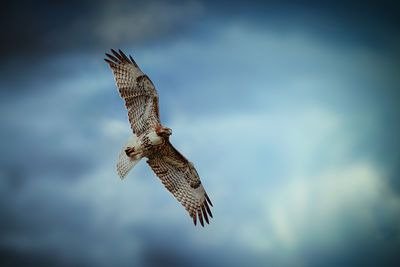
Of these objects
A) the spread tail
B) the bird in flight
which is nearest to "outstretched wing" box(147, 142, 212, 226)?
the bird in flight

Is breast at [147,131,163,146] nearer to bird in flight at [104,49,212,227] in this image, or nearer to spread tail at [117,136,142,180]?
bird in flight at [104,49,212,227]

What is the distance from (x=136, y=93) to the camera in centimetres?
1194

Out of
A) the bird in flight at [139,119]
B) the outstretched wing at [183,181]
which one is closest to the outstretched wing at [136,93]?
the bird in flight at [139,119]

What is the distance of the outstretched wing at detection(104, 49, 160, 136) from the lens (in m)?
11.9

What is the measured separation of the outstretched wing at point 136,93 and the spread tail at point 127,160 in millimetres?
313

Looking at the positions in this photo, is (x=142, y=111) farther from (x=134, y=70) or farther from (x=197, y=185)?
(x=197, y=185)

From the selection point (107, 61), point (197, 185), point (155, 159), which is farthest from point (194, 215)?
point (107, 61)

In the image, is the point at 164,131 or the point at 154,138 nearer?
the point at 164,131

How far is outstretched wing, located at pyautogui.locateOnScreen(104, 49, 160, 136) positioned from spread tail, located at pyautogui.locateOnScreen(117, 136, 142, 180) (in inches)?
12.3

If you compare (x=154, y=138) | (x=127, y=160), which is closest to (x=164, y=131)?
(x=154, y=138)

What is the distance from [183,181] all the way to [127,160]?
6.93 feet

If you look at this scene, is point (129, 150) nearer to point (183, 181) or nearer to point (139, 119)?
point (139, 119)

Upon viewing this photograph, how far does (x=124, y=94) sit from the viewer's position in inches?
466

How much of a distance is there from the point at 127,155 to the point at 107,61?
8.89 feet
